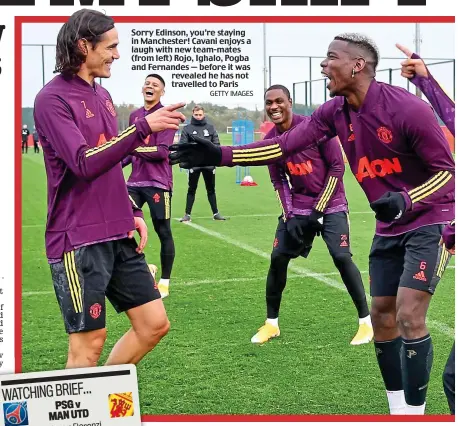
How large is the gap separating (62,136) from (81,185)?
26cm

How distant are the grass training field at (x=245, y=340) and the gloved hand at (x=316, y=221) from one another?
0.71m

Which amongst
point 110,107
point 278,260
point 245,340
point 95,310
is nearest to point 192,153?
point 110,107

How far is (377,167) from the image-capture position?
12.4 ft

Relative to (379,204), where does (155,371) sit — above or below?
below

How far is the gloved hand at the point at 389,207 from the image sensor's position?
3.44m

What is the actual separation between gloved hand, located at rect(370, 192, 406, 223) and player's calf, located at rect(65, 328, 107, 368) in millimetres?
1287

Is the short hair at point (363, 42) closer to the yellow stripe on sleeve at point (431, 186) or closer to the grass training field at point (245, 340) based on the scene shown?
the yellow stripe on sleeve at point (431, 186)

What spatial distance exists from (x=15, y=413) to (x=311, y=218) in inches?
101

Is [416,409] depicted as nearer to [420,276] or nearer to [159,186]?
[420,276]

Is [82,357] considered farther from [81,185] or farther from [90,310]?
[81,185]

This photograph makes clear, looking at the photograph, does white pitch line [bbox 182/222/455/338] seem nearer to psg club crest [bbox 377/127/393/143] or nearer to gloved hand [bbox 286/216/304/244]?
gloved hand [bbox 286/216/304/244]

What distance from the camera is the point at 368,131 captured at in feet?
12.3

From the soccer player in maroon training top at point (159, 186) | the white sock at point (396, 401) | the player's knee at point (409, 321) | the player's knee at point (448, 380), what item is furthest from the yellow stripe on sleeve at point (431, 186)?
the soccer player in maroon training top at point (159, 186)

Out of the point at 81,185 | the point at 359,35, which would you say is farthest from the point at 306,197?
the point at 81,185
